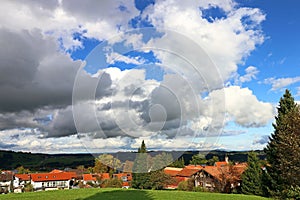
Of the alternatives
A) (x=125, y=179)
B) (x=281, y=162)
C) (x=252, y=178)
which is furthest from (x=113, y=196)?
→ (x=125, y=179)

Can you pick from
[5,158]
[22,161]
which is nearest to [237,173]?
[22,161]

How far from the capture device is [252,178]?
1468 inches

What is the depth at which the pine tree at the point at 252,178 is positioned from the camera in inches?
1447

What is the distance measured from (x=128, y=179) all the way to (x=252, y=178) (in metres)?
39.6

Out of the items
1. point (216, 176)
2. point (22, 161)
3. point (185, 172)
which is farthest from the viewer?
point (22, 161)

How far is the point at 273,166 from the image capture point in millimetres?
29125

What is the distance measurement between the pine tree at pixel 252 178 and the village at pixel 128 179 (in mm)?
2707

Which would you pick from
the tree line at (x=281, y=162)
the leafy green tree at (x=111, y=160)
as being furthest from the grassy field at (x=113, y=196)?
the leafy green tree at (x=111, y=160)

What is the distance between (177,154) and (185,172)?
58.1 metres

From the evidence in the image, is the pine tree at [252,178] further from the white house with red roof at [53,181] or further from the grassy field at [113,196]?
the white house with red roof at [53,181]

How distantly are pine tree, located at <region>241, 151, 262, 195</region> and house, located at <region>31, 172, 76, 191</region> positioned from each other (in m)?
50.3

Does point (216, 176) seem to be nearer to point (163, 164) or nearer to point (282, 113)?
point (282, 113)

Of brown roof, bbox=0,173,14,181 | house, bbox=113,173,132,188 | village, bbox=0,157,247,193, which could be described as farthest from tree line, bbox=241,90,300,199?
brown roof, bbox=0,173,14,181

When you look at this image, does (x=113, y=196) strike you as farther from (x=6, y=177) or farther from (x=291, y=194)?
(x=6, y=177)
